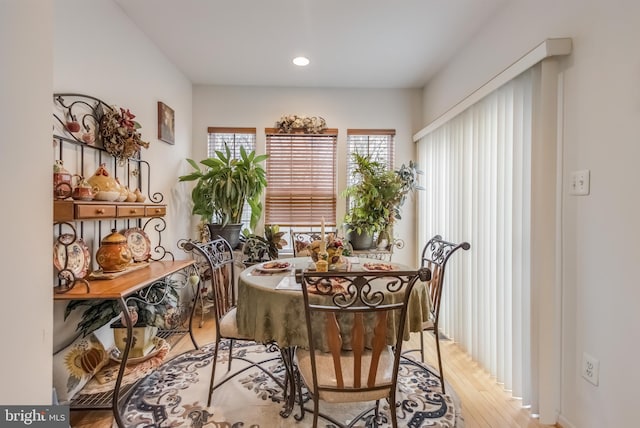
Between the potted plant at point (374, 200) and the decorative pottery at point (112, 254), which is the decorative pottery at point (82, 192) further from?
the potted plant at point (374, 200)

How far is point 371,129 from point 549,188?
7.86ft

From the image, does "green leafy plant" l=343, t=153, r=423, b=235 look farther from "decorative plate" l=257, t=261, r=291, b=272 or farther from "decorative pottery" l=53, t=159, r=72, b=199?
"decorative pottery" l=53, t=159, r=72, b=199

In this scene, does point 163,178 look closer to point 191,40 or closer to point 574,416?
point 191,40

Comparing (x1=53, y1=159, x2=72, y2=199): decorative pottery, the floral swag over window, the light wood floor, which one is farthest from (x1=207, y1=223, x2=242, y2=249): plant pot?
(x1=53, y1=159, x2=72, y2=199): decorative pottery

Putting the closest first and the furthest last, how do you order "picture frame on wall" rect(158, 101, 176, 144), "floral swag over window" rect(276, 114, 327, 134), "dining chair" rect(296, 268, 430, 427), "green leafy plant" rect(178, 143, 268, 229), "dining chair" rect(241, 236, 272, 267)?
"dining chair" rect(296, 268, 430, 427) → "picture frame on wall" rect(158, 101, 176, 144) → "green leafy plant" rect(178, 143, 268, 229) → "dining chair" rect(241, 236, 272, 267) → "floral swag over window" rect(276, 114, 327, 134)

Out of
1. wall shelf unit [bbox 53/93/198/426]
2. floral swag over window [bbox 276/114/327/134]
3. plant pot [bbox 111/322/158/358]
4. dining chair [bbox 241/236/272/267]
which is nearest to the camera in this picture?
wall shelf unit [bbox 53/93/198/426]

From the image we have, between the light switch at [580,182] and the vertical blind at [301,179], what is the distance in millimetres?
2514

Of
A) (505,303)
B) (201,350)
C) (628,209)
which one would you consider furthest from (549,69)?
(201,350)

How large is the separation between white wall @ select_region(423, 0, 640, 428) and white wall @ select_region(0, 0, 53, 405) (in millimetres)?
2315

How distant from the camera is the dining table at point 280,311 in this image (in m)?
1.56

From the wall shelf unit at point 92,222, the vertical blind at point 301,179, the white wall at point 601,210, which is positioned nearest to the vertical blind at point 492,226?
the white wall at point 601,210

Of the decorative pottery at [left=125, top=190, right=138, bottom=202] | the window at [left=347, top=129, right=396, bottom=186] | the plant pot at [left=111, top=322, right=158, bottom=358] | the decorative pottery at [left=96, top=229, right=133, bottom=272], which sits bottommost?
the plant pot at [left=111, top=322, right=158, bottom=358]

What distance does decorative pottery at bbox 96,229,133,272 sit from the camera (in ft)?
6.38

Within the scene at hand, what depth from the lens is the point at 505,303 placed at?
7.13ft
